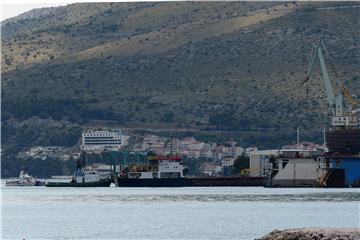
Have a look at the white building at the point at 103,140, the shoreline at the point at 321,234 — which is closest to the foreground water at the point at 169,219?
the shoreline at the point at 321,234

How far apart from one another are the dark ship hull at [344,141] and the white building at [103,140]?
51.4m

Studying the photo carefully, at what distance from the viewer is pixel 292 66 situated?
16438cm

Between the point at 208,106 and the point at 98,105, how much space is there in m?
13.2

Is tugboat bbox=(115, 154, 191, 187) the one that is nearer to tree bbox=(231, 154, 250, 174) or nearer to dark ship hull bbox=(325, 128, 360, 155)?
dark ship hull bbox=(325, 128, 360, 155)

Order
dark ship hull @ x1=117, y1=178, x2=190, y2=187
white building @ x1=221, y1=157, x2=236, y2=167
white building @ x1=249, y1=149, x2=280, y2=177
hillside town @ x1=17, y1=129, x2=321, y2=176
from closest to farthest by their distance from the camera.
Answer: dark ship hull @ x1=117, y1=178, x2=190, y2=187
white building @ x1=249, y1=149, x2=280, y2=177
white building @ x1=221, y1=157, x2=236, y2=167
hillside town @ x1=17, y1=129, x2=321, y2=176

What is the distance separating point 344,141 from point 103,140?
56.4 metres

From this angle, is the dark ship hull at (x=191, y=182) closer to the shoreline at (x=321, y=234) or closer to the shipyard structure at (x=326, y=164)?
the shipyard structure at (x=326, y=164)

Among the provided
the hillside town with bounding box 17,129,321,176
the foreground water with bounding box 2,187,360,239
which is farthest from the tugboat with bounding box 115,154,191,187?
the foreground water with bounding box 2,187,360,239

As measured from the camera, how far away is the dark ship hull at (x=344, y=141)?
10575 centimetres

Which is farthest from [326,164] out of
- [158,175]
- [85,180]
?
[85,180]

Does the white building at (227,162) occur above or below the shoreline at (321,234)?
above

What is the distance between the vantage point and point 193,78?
6673 inches

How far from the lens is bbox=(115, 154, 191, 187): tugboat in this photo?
361 feet

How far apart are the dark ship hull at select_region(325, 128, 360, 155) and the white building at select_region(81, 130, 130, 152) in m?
51.4
